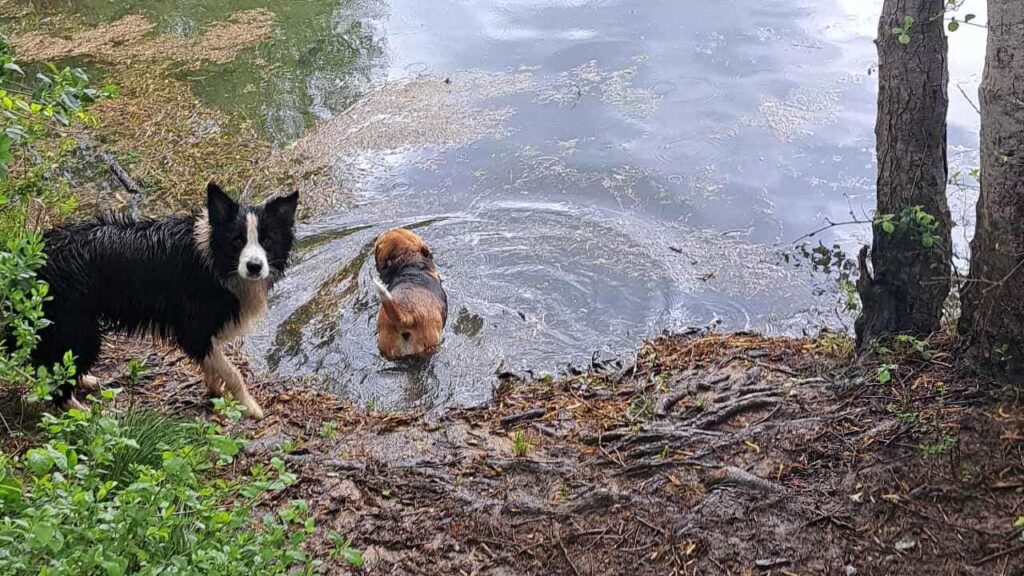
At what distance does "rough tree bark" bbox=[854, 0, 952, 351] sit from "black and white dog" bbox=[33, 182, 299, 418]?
315cm

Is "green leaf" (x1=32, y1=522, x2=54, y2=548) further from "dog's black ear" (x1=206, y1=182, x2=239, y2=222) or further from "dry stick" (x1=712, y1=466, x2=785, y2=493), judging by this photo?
"dog's black ear" (x1=206, y1=182, x2=239, y2=222)

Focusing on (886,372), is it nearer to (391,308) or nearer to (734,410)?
(734,410)

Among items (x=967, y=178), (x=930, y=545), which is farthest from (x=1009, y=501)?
(x=967, y=178)

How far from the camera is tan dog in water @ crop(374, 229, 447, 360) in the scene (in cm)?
533

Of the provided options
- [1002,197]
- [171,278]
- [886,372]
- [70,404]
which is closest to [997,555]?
[886,372]

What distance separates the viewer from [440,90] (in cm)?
941

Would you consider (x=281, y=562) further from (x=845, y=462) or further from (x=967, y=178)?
(x=967, y=178)

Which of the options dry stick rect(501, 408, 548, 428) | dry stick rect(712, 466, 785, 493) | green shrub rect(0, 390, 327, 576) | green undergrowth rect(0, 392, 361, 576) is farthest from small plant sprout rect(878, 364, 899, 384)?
green shrub rect(0, 390, 327, 576)

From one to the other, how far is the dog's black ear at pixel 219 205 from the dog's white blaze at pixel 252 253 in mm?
97

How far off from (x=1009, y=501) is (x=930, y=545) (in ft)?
1.04

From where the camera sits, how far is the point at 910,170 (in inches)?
143

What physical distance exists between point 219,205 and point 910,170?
3559mm

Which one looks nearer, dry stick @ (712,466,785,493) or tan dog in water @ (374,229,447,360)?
dry stick @ (712,466,785,493)

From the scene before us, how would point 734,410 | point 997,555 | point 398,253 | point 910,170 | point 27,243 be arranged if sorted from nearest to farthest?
point 997,555, point 27,243, point 910,170, point 734,410, point 398,253
